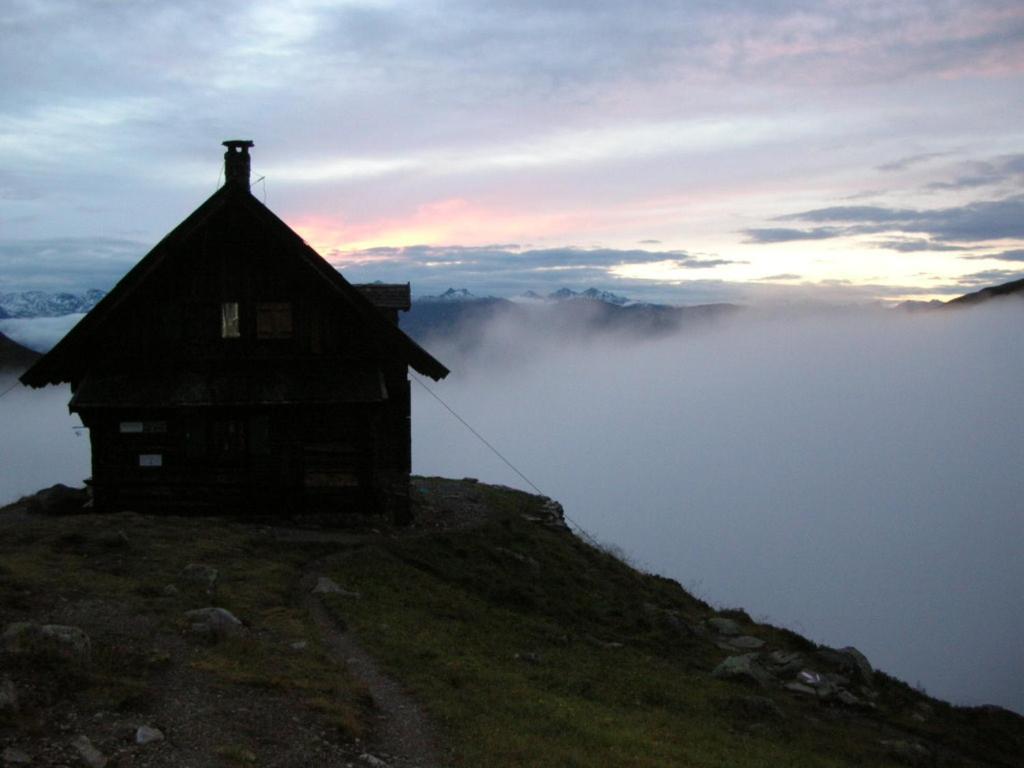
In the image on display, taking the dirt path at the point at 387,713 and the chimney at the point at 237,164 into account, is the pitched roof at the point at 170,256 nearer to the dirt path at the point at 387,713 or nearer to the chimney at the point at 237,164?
the chimney at the point at 237,164

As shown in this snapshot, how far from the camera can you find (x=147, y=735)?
10836 millimetres

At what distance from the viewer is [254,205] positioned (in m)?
26.8

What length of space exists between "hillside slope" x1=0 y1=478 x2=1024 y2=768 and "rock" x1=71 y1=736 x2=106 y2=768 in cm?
6

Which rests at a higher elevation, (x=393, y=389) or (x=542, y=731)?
(x=393, y=389)

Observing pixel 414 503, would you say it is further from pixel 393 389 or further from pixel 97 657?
pixel 97 657

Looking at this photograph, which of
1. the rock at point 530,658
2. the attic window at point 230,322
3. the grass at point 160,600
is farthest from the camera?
the attic window at point 230,322

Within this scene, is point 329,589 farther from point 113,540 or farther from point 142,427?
point 142,427

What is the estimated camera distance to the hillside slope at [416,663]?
11.8 m

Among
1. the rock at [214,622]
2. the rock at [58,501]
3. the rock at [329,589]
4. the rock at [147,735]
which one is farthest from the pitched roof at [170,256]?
the rock at [147,735]

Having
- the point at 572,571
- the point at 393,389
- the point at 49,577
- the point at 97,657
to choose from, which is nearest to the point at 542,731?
the point at 97,657

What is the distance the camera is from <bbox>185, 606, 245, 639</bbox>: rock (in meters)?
15.0

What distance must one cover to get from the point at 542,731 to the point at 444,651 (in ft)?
13.0

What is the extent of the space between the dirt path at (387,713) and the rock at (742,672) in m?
9.68

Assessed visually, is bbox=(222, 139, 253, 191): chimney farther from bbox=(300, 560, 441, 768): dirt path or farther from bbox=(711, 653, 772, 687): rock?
bbox=(711, 653, 772, 687): rock
